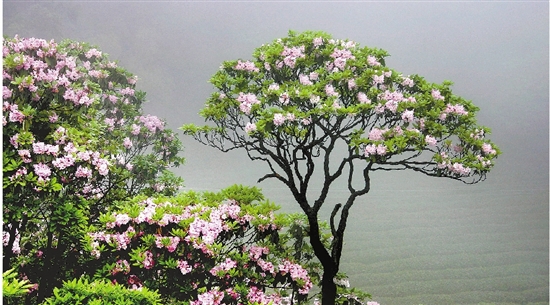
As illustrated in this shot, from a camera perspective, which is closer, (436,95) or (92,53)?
(436,95)

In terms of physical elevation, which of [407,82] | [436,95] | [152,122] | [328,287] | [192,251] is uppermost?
[152,122]

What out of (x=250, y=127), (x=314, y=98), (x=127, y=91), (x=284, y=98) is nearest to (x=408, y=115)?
(x=314, y=98)

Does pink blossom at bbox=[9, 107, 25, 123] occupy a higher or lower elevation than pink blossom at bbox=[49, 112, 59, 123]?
lower

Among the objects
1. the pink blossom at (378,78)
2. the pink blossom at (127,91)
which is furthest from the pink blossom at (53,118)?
the pink blossom at (378,78)

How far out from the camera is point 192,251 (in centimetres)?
358

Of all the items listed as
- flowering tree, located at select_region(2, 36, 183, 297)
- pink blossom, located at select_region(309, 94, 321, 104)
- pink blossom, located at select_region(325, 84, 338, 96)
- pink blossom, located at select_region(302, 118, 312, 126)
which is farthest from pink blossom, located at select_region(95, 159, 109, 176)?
pink blossom, located at select_region(325, 84, 338, 96)

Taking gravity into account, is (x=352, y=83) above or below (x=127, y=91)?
below

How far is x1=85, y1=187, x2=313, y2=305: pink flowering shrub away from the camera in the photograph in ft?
11.7

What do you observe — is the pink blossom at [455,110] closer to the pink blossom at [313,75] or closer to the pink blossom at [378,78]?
the pink blossom at [378,78]

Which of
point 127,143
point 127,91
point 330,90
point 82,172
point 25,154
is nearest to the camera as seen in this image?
point 25,154

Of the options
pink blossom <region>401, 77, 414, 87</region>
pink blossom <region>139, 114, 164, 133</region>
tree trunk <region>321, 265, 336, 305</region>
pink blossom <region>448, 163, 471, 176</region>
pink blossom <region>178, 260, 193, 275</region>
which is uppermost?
pink blossom <region>139, 114, 164, 133</region>

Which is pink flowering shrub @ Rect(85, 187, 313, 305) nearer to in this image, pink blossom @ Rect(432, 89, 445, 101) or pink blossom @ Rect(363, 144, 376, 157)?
pink blossom @ Rect(363, 144, 376, 157)

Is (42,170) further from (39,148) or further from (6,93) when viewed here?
(6,93)

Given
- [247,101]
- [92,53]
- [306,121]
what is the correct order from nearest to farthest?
[306,121] < [247,101] < [92,53]
